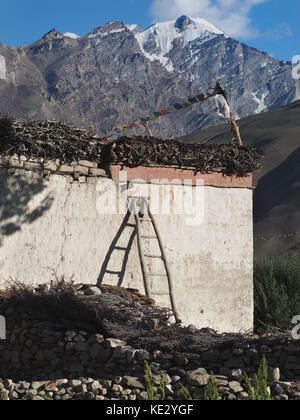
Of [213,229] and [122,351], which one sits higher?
[213,229]

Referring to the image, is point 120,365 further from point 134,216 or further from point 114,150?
point 114,150

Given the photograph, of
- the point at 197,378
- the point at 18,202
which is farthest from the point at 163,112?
the point at 197,378

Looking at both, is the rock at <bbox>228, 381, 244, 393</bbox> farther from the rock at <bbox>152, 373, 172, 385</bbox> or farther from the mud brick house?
the mud brick house

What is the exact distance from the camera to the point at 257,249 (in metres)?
47.9

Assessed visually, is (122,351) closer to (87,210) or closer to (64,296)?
(64,296)

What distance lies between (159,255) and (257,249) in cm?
3920

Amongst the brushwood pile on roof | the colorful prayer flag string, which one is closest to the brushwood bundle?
the brushwood pile on roof

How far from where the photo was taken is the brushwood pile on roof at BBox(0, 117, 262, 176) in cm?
848

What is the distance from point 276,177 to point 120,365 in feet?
209

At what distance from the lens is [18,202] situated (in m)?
8.46

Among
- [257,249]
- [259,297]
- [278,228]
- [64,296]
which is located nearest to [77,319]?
[64,296]

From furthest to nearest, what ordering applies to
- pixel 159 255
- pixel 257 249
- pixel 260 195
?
pixel 260 195 < pixel 257 249 < pixel 159 255

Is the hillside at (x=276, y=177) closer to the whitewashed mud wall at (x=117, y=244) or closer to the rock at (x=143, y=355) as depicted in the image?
the whitewashed mud wall at (x=117, y=244)

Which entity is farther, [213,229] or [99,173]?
[213,229]
